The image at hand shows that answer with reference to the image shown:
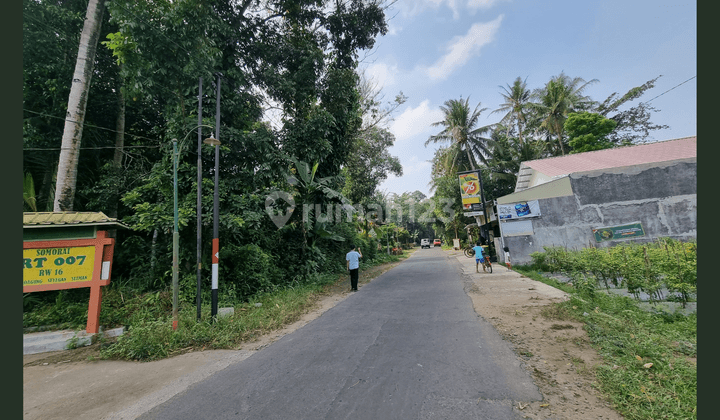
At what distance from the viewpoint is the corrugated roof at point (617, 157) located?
1559cm

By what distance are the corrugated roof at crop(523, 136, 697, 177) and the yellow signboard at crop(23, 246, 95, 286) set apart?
1871 centimetres

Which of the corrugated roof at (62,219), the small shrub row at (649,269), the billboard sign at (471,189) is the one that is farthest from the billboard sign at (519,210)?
the corrugated roof at (62,219)

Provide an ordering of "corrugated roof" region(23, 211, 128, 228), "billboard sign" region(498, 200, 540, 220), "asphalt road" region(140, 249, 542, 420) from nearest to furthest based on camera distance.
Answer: "asphalt road" region(140, 249, 542, 420)
"corrugated roof" region(23, 211, 128, 228)
"billboard sign" region(498, 200, 540, 220)

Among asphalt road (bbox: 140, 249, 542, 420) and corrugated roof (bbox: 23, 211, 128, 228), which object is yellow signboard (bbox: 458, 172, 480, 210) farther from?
corrugated roof (bbox: 23, 211, 128, 228)

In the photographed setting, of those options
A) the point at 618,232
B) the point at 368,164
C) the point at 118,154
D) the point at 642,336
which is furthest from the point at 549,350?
the point at 368,164

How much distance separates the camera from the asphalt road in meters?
3.10

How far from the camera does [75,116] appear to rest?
307 inches

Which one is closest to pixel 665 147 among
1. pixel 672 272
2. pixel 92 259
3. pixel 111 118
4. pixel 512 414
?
pixel 672 272

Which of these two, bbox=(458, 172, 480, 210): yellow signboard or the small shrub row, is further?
bbox=(458, 172, 480, 210): yellow signboard

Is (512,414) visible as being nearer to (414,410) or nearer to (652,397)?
(414,410)

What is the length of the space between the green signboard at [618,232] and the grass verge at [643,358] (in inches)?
339

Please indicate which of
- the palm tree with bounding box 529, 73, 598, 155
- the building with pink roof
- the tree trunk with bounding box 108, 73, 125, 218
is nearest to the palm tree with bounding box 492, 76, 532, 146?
the palm tree with bounding box 529, 73, 598, 155

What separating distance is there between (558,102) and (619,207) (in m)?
16.2

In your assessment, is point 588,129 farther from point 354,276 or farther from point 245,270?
point 245,270
